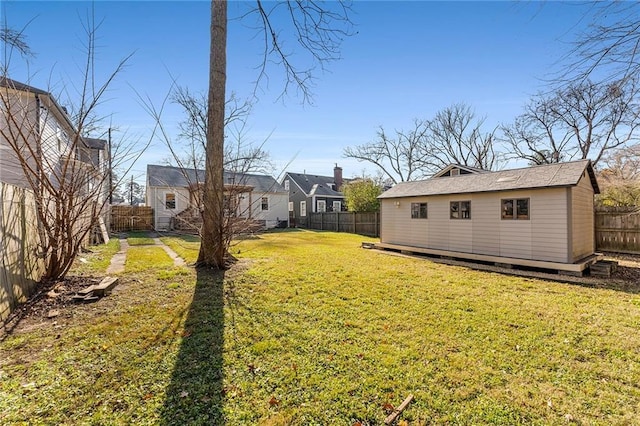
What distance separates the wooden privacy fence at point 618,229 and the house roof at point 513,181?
1991 mm

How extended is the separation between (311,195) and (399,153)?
9.95 meters

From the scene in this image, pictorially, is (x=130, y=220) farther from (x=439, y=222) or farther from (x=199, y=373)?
(x=199, y=373)

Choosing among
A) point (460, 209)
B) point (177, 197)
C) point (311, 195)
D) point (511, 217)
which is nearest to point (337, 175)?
point (311, 195)

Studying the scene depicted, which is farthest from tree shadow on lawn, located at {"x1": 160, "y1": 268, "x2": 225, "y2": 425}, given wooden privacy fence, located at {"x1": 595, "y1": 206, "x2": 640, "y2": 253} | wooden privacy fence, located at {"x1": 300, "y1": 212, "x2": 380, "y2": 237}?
wooden privacy fence, located at {"x1": 300, "y1": 212, "x2": 380, "y2": 237}

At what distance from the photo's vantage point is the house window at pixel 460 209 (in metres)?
9.66

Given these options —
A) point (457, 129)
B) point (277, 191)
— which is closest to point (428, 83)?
point (277, 191)

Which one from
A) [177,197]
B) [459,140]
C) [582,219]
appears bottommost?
[582,219]

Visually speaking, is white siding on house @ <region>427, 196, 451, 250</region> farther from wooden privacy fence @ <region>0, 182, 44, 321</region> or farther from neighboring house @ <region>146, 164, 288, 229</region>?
wooden privacy fence @ <region>0, 182, 44, 321</region>

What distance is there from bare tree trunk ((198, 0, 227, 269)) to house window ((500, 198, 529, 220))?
7.97m

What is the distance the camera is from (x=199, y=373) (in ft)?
8.92

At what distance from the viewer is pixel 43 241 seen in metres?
4.94

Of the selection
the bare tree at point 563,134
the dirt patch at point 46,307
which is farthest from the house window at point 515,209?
the dirt patch at point 46,307

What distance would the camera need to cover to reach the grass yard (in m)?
2.29

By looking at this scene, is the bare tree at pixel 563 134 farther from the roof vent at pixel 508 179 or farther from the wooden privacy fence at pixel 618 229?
the roof vent at pixel 508 179
